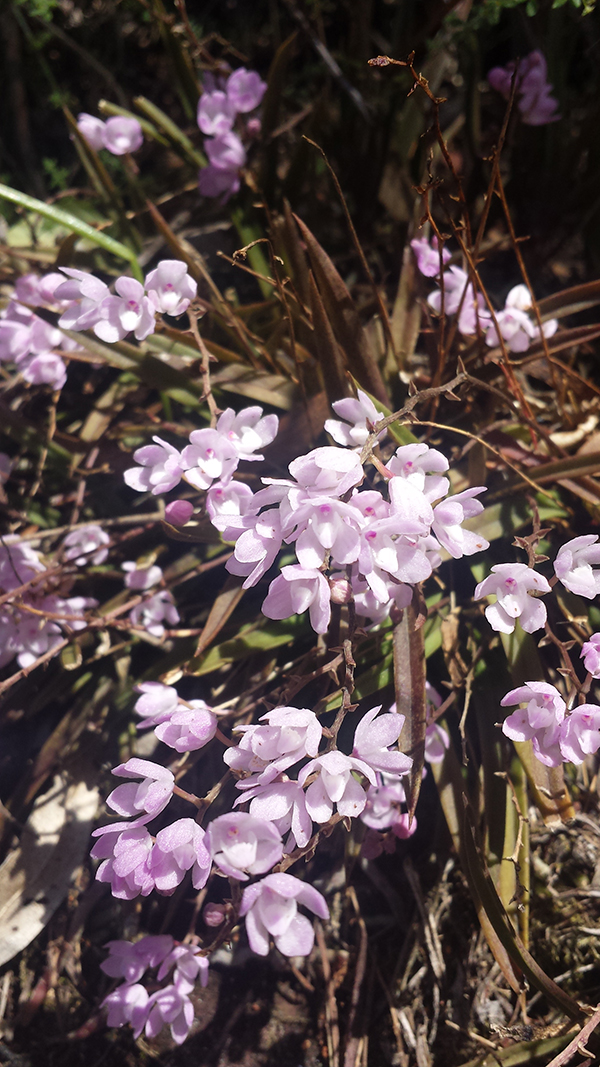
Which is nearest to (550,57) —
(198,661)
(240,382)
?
(240,382)

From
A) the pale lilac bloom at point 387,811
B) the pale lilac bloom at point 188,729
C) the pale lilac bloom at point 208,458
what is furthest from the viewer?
the pale lilac bloom at point 387,811

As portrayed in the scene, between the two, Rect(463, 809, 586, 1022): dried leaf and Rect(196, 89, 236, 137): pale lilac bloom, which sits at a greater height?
Rect(196, 89, 236, 137): pale lilac bloom

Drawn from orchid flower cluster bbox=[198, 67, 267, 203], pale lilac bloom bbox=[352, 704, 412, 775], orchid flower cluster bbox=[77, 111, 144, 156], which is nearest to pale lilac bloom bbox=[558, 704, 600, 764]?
pale lilac bloom bbox=[352, 704, 412, 775]

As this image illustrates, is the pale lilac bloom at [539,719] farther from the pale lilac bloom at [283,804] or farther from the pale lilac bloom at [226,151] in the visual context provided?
the pale lilac bloom at [226,151]

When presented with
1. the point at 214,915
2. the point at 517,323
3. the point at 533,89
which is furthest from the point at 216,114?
the point at 214,915

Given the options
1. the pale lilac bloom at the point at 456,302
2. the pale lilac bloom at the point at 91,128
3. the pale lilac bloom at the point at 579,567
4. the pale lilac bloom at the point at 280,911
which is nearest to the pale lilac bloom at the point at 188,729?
the pale lilac bloom at the point at 280,911

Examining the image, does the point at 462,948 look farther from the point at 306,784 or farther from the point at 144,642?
the point at 144,642

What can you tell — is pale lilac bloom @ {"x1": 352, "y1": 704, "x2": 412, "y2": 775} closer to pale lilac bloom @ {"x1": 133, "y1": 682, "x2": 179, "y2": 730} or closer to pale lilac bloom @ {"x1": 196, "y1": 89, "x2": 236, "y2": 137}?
pale lilac bloom @ {"x1": 133, "y1": 682, "x2": 179, "y2": 730}
